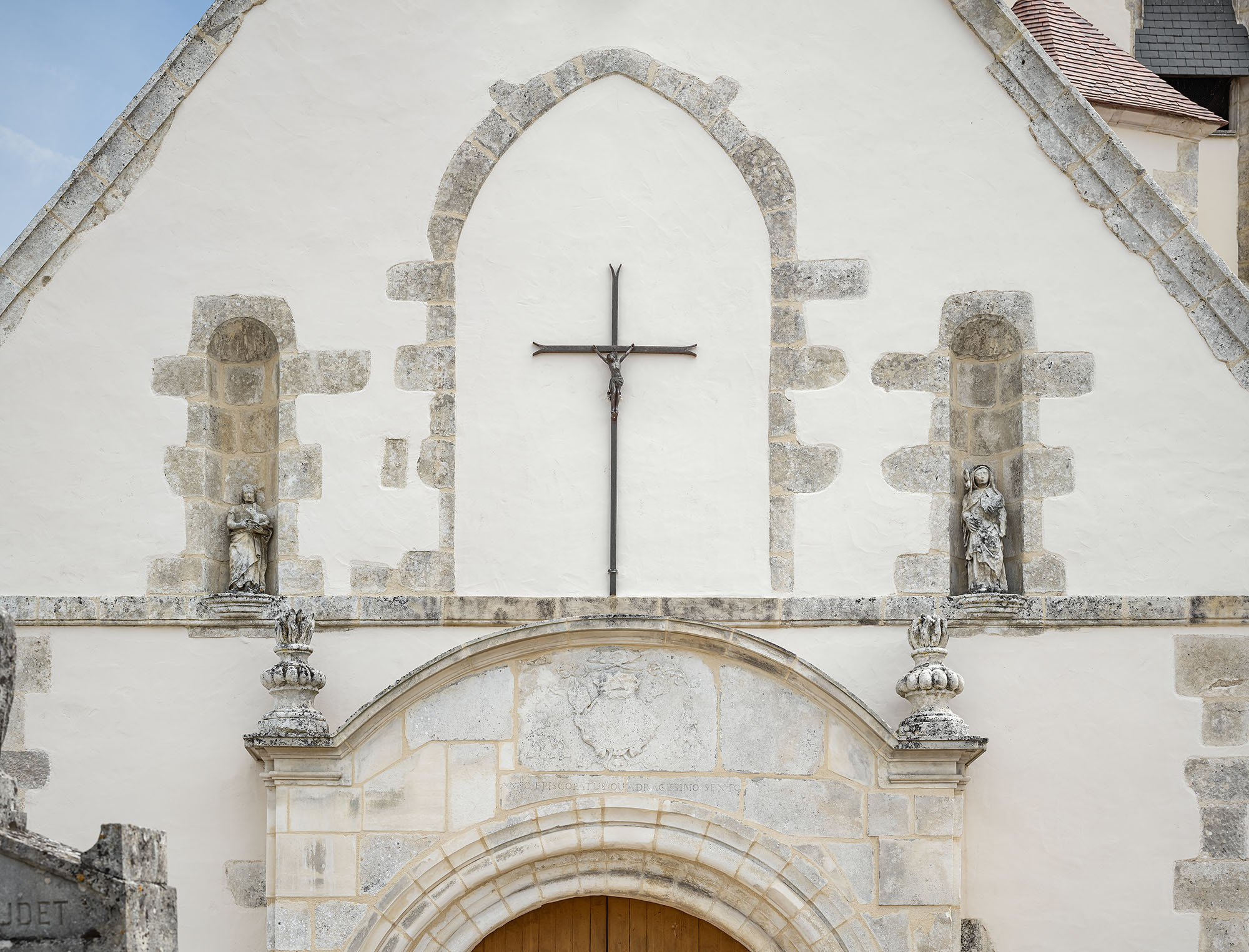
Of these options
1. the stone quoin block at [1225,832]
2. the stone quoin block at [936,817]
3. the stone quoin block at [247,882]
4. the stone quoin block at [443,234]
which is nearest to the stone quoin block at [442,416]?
the stone quoin block at [443,234]

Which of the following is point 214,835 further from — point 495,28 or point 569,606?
point 495,28

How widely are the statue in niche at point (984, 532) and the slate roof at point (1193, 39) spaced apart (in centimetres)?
440

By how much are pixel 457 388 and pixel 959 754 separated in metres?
2.28

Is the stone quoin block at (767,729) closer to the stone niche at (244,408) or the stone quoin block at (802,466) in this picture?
the stone quoin block at (802,466)

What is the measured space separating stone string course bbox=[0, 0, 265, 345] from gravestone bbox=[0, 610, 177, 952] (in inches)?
135

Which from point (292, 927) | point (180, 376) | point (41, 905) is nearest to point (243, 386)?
point (180, 376)

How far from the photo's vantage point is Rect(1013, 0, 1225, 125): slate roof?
29.5 ft

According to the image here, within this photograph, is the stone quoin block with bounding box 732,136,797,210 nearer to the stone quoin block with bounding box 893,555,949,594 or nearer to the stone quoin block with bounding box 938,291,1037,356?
the stone quoin block with bounding box 938,291,1037,356

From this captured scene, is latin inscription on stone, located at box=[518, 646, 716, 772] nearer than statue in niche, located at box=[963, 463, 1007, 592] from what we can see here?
Yes

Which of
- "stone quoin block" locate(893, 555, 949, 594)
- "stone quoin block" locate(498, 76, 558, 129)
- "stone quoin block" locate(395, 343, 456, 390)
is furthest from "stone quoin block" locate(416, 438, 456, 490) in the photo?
"stone quoin block" locate(893, 555, 949, 594)

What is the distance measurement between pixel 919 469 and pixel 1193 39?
4814 millimetres

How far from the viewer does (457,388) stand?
21.9 feet

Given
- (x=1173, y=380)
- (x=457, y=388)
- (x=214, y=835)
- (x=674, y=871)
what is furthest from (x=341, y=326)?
(x=1173, y=380)

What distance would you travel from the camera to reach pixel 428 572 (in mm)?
6539
